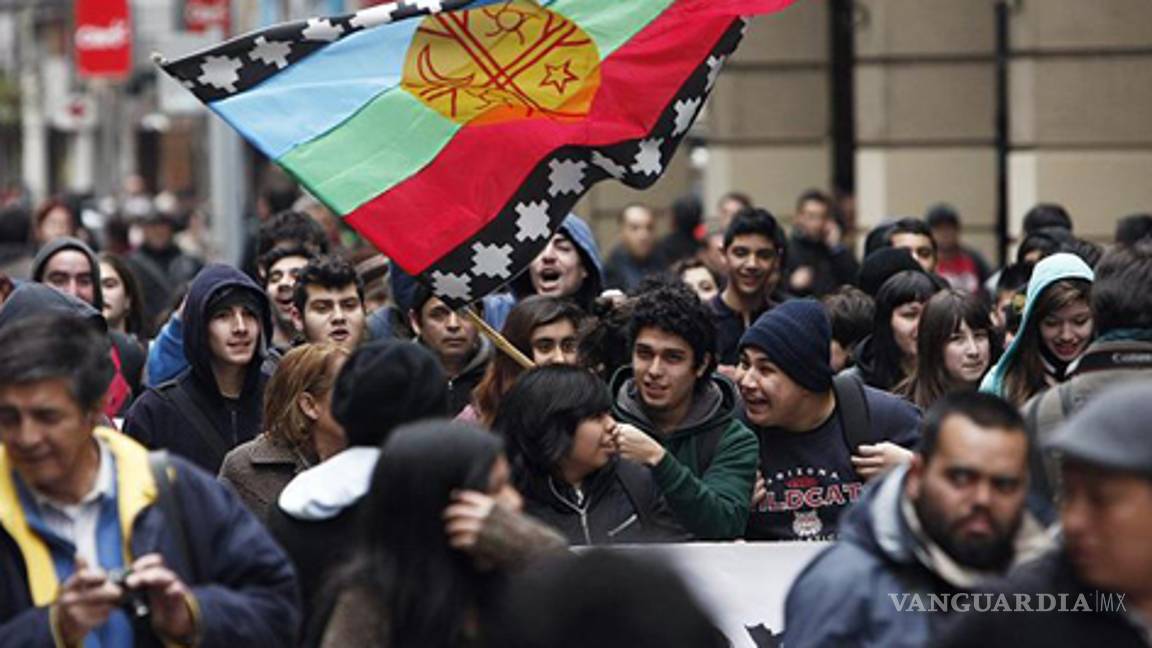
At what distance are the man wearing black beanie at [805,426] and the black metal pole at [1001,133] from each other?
10.5 m

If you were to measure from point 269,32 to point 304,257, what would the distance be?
2567 mm

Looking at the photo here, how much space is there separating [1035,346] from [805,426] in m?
0.82

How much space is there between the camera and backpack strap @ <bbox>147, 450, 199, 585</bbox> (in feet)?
19.2

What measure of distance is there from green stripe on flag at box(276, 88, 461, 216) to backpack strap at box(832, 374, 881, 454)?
1.72 meters

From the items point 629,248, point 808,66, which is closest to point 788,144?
point 808,66

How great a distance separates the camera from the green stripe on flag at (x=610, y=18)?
987 centimetres

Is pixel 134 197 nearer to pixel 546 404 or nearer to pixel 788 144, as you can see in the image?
pixel 788 144

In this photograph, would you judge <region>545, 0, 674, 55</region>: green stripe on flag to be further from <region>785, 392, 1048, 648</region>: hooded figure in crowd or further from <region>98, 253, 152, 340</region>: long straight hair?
<region>785, 392, 1048, 648</region>: hooded figure in crowd

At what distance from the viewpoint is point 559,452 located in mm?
7754

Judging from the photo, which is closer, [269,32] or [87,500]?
[87,500]

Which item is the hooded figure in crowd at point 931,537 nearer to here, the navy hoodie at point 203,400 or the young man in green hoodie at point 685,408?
the young man in green hoodie at point 685,408

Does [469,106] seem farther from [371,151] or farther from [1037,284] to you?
[1037,284]

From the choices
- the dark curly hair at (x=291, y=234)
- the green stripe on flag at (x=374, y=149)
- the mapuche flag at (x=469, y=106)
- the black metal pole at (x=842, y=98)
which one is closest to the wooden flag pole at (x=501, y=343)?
the mapuche flag at (x=469, y=106)

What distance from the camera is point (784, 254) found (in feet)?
40.9
